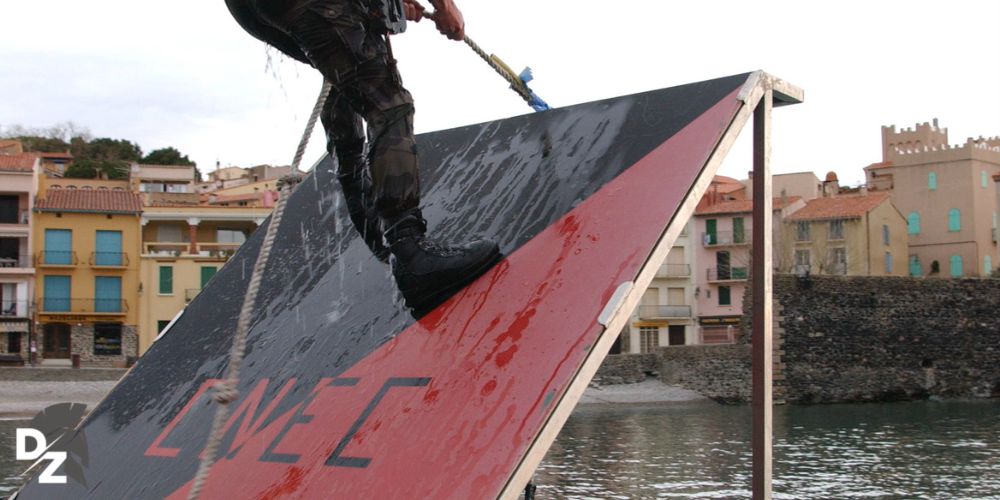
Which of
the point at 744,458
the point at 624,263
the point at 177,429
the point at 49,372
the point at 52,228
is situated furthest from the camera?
the point at 52,228

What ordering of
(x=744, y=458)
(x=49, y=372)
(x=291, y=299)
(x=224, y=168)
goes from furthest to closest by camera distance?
(x=224, y=168) → (x=49, y=372) → (x=744, y=458) → (x=291, y=299)

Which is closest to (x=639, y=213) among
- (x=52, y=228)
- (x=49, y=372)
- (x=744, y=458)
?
(x=744, y=458)

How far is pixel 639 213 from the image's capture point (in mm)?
3676

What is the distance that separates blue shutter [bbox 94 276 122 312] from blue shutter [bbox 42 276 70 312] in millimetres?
1226

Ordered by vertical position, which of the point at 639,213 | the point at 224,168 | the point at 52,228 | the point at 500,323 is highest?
the point at 224,168

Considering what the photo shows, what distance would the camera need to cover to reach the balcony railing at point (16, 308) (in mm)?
46094

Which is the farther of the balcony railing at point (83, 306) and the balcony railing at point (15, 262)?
the balcony railing at point (83, 306)

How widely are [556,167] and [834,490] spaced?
33.0 feet

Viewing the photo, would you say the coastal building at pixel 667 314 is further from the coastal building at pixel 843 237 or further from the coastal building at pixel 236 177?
the coastal building at pixel 236 177

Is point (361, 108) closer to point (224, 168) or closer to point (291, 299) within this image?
point (291, 299)

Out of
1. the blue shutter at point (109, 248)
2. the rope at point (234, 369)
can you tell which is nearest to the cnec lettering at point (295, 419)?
the rope at point (234, 369)

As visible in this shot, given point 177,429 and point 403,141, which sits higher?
point 403,141

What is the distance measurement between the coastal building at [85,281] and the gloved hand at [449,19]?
45.0 metres

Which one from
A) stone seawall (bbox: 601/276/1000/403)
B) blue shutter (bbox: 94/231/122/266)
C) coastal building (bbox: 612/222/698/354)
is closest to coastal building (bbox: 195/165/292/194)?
blue shutter (bbox: 94/231/122/266)
